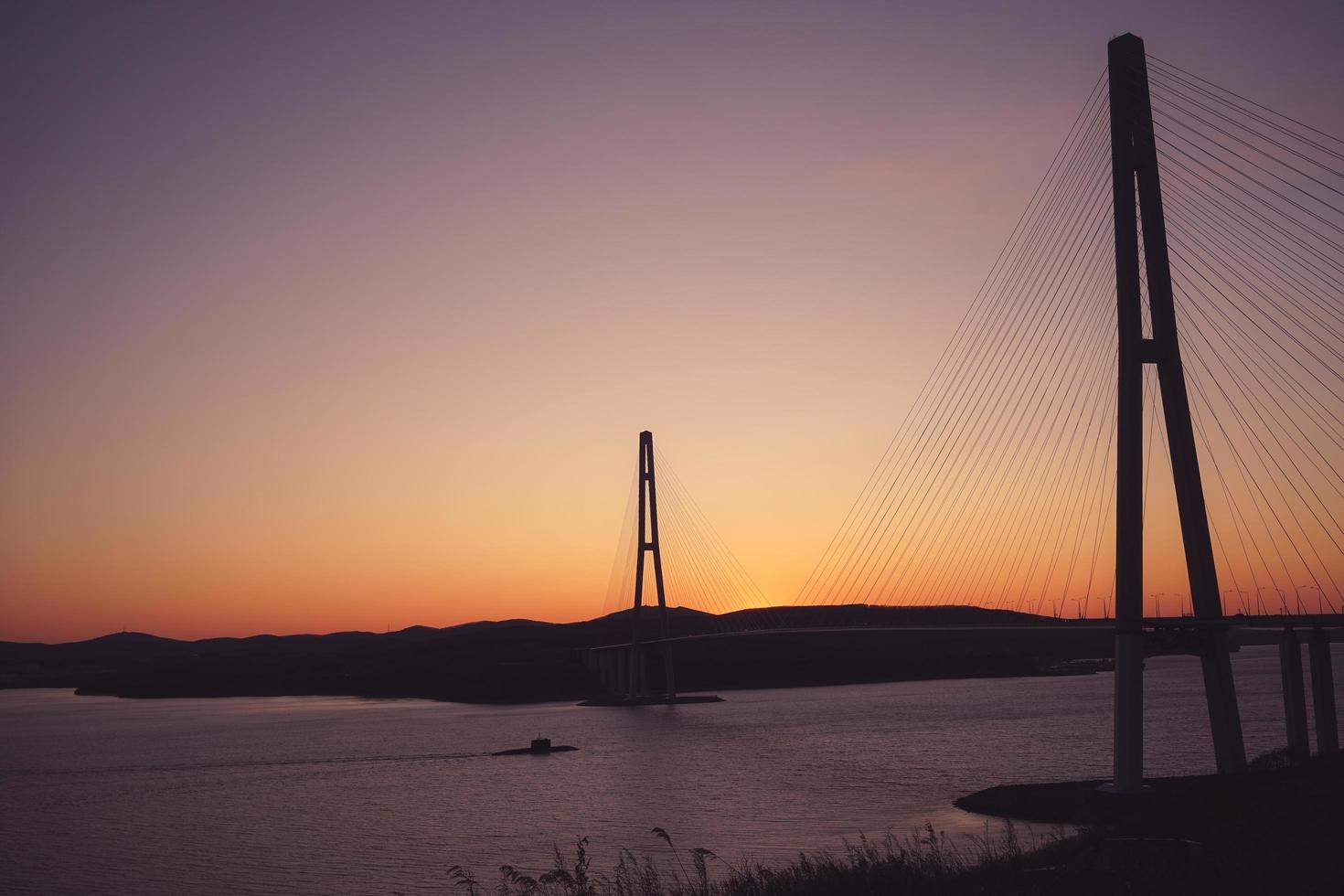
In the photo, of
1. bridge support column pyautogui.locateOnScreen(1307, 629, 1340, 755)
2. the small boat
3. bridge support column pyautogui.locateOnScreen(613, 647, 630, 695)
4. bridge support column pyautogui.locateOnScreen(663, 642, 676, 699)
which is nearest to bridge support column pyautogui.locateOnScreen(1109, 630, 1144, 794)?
bridge support column pyautogui.locateOnScreen(1307, 629, 1340, 755)

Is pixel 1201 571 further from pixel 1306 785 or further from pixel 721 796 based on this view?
pixel 721 796

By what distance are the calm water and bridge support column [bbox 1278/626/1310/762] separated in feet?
30.0

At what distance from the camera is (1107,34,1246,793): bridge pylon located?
2639 centimetres

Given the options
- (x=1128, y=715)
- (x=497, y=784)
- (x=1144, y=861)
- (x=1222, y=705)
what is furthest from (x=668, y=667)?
(x=1144, y=861)

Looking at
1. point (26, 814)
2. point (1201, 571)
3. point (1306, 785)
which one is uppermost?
point (1201, 571)

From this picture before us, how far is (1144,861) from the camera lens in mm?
12867

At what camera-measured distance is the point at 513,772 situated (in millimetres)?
58500

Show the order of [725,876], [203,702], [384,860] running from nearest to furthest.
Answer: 1. [725,876]
2. [384,860]
3. [203,702]

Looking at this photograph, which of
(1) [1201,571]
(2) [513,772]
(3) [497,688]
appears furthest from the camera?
(3) [497,688]

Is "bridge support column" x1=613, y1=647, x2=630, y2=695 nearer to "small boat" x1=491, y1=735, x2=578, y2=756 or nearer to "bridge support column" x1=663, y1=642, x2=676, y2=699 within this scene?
"bridge support column" x1=663, y1=642, x2=676, y2=699

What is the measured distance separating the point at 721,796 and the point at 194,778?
112ft

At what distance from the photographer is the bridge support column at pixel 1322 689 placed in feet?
96.3

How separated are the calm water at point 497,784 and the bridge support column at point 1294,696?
9146 mm

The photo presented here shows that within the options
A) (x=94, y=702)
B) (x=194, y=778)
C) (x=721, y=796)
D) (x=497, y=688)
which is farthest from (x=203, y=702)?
Result: (x=721, y=796)
